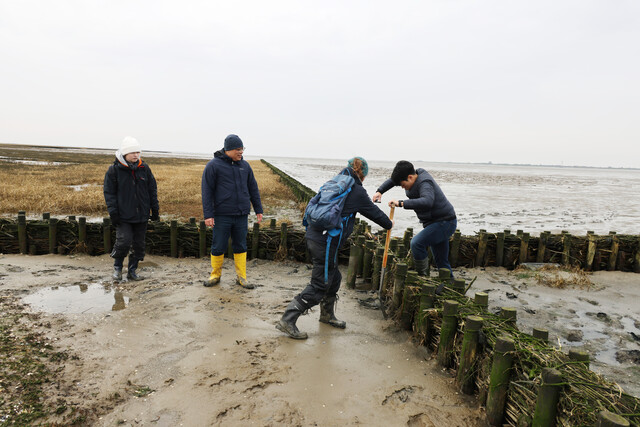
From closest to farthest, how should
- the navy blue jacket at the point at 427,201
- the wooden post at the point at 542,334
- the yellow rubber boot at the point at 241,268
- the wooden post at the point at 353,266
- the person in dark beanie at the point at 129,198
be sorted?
1. the wooden post at the point at 542,334
2. the navy blue jacket at the point at 427,201
3. the person in dark beanie at the point at 129,198
4. the yellow rubber boot at the point at 241,268
5. the wooden post at the point at 353,266

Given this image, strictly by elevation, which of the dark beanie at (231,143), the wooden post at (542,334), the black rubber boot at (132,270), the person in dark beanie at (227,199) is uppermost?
the dark beanie at (231,143)

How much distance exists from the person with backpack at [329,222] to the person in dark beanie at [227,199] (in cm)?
162

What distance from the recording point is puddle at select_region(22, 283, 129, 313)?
Answer: 4883 millimetres

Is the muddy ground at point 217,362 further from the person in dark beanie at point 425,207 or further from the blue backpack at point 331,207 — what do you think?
the person in dark beanie at point 425,207

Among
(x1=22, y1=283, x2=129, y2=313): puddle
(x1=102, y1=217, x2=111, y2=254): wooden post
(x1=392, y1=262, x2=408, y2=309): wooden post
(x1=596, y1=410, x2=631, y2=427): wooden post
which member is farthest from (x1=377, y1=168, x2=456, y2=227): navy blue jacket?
(x1=102, y1=217, x2=111, y2=254): wooden post

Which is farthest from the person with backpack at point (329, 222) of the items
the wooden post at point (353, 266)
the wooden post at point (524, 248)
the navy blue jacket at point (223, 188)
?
the wooden post at point (524, 248)

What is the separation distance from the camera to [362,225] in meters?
8.54

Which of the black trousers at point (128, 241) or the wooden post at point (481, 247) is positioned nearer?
the black trousers at point (128, 241)

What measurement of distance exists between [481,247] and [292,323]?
5274mm

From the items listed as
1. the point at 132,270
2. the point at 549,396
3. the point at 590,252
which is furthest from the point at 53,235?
the point at 590,252

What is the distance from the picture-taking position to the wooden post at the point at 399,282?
496cm

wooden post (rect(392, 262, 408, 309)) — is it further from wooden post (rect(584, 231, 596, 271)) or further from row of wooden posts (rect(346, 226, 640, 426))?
wooden post (rect(584, 231, 596, 271))

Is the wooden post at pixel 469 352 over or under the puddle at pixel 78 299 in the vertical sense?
over

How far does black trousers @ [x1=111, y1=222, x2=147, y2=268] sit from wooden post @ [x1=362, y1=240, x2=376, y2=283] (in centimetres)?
351
